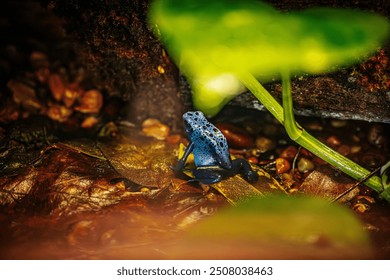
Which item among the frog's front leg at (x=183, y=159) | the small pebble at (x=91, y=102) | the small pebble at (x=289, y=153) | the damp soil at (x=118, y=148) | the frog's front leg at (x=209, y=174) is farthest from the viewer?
the small pebble at (x=91, y=102)

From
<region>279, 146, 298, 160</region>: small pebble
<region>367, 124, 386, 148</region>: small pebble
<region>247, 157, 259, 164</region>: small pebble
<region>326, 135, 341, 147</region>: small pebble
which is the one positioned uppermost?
<region>367, 124, 386, 148</region>: small pebble

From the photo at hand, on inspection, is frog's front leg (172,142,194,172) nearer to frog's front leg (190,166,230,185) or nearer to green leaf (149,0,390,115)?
frog's front leg (190,166,230,185)

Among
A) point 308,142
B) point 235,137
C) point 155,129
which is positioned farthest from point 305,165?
point 155,129

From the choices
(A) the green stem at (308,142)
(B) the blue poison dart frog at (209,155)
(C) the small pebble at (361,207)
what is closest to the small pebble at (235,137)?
(B) the blue poison dart frog at (209,155)

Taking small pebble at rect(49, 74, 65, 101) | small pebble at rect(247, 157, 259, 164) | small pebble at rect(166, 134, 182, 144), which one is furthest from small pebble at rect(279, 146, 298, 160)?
small pebble at rect(49, 74, 65, 101)

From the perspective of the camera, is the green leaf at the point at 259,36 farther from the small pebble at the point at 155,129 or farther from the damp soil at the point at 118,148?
the small pebble at the point at 155,129
